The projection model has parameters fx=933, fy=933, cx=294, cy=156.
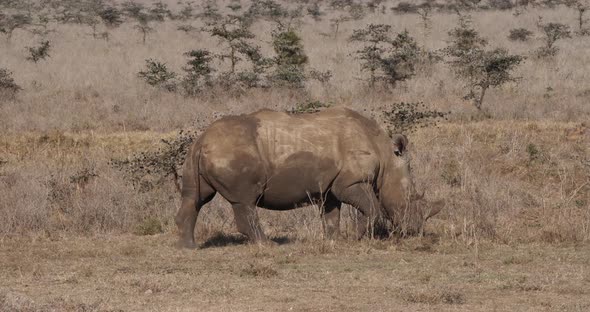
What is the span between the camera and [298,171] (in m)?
10.9

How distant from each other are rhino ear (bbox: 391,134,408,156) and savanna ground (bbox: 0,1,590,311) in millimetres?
1094

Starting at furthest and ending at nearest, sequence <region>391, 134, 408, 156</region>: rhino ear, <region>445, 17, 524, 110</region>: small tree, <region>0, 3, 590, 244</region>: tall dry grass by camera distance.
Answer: <region>445, 17, 524, 110</region>: small tree < <region>0, 3, 590, 244</region>: tall dry grass < <region>391, 134, 408, 156</region>: rhino ear

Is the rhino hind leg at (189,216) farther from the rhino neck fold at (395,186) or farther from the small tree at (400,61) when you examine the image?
the small tree at (400,61)

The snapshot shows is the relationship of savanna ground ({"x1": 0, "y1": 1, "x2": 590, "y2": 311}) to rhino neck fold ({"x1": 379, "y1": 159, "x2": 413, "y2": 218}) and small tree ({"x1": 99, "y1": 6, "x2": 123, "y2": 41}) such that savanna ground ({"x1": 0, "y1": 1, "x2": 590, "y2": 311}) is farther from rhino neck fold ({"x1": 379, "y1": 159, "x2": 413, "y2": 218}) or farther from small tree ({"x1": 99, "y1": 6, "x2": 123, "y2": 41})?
small tree ({"x1": 99, "y1": 6, "x2": 123, "y2": 41})

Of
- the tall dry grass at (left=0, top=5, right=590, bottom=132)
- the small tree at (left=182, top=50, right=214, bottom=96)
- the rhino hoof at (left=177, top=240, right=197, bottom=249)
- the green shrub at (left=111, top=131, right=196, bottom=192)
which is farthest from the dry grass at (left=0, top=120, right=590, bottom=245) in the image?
the small tree at (left=182, top=50, right=214, bottom=96)

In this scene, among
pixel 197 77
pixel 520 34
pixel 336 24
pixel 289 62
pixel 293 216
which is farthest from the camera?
pixel 336 24

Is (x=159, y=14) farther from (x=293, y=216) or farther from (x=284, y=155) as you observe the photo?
(x=284, y=155)

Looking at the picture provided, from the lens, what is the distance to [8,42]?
119 feet

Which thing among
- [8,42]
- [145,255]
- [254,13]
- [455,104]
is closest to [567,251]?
[145,255]

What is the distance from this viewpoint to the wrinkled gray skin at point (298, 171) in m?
10.6

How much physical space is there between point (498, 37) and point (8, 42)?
19179 mm

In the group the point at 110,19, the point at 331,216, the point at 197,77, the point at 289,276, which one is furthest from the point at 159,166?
the point at 110,19

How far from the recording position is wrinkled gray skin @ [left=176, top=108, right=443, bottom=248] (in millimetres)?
10617

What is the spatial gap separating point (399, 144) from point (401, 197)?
65 cm
